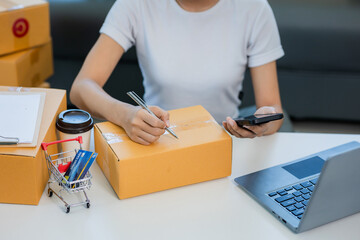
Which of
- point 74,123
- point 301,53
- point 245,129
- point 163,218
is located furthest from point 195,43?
point 301,53

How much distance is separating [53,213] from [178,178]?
0.27 m

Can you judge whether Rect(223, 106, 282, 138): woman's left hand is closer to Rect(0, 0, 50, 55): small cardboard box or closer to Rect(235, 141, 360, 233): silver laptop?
Rect(235, 141, 360, 233): silver laptop

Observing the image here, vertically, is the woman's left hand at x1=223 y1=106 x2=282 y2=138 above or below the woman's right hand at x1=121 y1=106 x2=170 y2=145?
below

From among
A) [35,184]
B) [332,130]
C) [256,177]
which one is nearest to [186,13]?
[256,177]

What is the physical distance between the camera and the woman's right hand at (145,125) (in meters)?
1.06

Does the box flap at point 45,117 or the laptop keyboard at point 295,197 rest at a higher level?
the box flap at point 45,117

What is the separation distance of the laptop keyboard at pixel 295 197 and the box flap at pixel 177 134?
0.18 m

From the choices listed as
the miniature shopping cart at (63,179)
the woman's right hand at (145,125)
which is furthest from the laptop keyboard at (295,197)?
the miniature shopping cart at (63,179)

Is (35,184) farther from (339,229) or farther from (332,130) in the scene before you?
(332,130)

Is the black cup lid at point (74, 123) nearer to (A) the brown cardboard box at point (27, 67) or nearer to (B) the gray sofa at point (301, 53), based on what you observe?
(A) the brown cardboard box at point (27, 67)

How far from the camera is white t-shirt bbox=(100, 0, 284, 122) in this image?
1467 mm

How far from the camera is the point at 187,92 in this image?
1518 millimetres

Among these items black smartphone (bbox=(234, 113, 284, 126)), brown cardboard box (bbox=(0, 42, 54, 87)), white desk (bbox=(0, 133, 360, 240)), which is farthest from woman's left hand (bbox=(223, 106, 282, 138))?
brown cardboard box (bbox=(0, 42, 54, 87))

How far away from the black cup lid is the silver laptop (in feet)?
1.19
